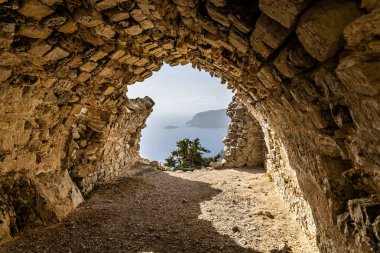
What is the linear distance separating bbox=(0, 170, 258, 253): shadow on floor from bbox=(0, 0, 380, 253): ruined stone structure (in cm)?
52

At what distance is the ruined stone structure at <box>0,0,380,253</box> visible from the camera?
179 cm

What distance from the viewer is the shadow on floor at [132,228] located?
4.52m

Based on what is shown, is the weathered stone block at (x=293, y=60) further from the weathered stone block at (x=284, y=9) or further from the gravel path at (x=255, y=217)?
the gravel path at (x=255, y=217)

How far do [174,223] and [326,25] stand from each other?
5.23m

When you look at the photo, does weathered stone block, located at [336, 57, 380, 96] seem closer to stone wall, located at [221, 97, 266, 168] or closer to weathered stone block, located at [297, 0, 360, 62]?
weathered stone block, located at [297, 0, 360, 62]

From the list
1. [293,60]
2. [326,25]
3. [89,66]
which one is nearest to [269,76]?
[293,60]

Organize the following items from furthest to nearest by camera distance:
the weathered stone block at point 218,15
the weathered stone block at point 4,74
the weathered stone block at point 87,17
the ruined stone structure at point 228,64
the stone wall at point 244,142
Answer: the stone wall at point 244,142, the weathered stone block at point 4,74, the weathered stone block at point 87,17, the weathered stone block at point 218,15, the ruined stone structure at point 228,64

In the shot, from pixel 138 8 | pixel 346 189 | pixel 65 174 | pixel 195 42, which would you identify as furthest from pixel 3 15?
pixel 65 174

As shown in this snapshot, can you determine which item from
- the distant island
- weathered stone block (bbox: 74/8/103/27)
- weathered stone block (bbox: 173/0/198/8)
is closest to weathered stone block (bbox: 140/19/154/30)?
weathered stone block (bbox: 74/8/103/27)

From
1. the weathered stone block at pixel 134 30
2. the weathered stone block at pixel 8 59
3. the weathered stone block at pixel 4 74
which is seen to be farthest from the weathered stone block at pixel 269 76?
the weathered stone block at pixel 4 74

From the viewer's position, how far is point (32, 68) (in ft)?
12.0

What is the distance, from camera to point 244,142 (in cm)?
1188

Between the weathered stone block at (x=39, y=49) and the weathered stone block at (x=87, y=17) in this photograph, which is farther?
the weathered stone block at (x=39, y=49)

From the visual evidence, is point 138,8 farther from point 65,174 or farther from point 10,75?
point 65,174
